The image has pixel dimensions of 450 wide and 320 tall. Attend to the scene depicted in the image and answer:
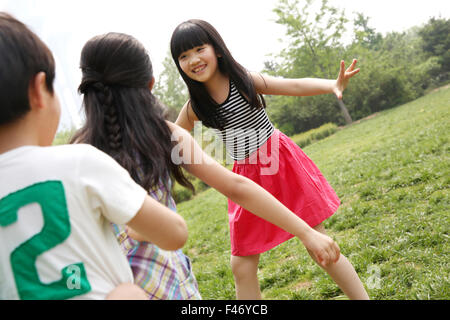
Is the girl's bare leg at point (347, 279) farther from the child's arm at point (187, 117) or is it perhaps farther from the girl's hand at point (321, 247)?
the child's arm at point (187, 117)

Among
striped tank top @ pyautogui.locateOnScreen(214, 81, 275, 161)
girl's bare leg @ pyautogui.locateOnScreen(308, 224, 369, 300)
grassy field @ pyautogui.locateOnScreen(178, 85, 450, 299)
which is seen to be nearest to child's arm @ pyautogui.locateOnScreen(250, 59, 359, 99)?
striped tank top @ pyautogui.locateOnScreen(214, 81, 275, 161)

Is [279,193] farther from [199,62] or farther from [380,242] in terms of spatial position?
[380,242]

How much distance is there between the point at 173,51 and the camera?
2201 millimetres

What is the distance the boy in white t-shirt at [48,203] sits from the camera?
0.88 metres

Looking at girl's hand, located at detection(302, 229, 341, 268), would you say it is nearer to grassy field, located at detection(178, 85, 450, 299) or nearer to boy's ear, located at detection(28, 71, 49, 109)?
boy's ear, located at detection(28, 71, 49, 109)

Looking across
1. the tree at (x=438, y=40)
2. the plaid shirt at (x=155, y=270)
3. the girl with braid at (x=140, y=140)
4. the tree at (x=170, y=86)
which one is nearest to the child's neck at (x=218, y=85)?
the girl with braid at (x=140, y=140)

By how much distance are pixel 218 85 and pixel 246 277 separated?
1115 mm

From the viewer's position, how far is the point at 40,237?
0.88m

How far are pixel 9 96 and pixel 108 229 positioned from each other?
41cm

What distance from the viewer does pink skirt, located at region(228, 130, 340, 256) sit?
2.10 metres

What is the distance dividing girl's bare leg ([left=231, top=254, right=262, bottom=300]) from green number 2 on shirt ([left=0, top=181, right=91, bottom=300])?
1369 millimetres
